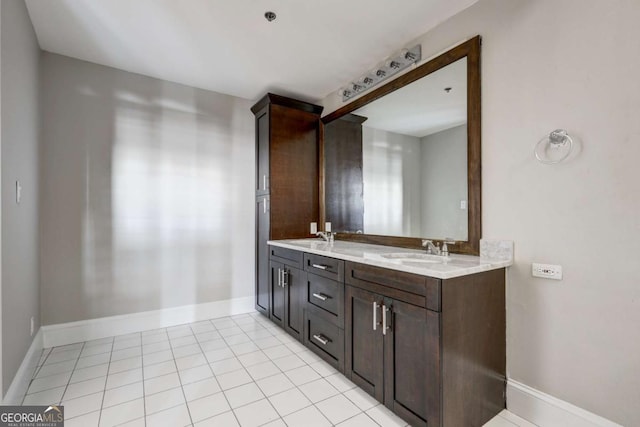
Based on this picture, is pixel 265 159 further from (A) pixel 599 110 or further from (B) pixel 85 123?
(A) pixel 599 110

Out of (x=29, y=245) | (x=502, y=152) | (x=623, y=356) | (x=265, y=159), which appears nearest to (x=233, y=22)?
(x=265, y=159)

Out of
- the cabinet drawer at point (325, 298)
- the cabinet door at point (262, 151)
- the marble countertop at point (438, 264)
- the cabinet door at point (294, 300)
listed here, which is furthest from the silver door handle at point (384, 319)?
the cabinet door at point (262, 151)

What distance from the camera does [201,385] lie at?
198cm

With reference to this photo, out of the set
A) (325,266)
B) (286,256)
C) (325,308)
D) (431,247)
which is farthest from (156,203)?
(431,247)

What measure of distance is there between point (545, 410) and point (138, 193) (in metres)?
3.70

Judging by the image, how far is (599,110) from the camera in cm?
143

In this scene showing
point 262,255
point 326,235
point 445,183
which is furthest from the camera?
point 262,255

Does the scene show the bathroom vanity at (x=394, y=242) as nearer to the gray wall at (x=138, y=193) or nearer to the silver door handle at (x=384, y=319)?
the silver door handle at (x=384, y=319)

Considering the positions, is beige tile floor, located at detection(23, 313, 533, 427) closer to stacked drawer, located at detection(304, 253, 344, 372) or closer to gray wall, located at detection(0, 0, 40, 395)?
stacked drawer, located at detection(304, 253, 344, 372)

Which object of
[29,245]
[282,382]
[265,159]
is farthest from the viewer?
[265,159]

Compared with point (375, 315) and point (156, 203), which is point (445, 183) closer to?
point (375, 315)

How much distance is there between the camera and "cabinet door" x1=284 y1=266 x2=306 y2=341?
2594 millimetres

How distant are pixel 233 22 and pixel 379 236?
2197mm

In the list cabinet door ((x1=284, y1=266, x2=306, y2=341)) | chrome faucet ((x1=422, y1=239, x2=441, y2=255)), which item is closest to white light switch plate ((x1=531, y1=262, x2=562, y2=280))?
chrome faucet ((x1=422, y1=239, x2=441, y2=255))
